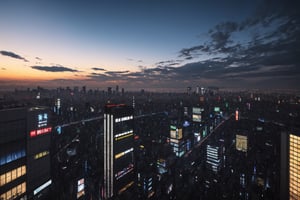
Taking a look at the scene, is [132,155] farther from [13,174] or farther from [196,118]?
[196,118]

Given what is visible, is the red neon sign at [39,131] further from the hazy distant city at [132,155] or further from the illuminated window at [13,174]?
the illuminated window at [13,174]

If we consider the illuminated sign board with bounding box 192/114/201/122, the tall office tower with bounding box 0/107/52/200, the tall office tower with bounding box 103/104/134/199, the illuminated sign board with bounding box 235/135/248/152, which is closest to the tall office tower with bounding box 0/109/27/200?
the tall office tower with bounding box 0/107/52/200

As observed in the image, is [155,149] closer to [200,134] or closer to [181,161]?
[181,161]

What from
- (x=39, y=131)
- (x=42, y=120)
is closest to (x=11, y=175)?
(x=39, y=131)

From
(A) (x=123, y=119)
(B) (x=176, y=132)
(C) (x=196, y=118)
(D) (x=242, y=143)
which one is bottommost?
(D) (x=242, y=143)

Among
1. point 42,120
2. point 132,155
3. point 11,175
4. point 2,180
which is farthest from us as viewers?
point 132,155
